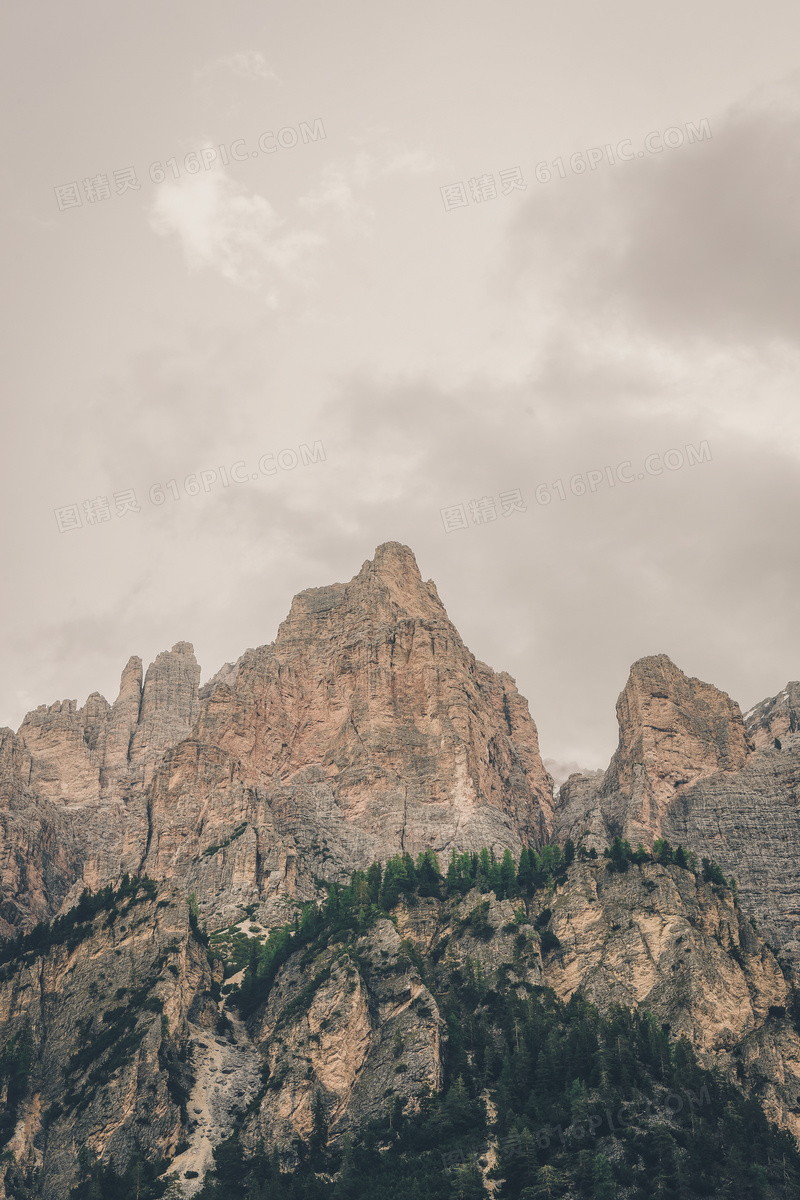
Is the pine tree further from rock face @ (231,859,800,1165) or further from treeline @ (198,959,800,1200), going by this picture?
rock face @ (231,859,800,1165)

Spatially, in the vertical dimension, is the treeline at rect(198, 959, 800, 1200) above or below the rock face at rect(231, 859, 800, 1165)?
below

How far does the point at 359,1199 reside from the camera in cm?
14912

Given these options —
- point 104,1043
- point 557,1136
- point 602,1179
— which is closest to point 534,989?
point 557,1136

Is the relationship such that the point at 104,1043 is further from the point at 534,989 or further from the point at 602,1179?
the point at 602,1179

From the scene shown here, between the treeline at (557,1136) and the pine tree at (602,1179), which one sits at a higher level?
the treeline at (557,1136)

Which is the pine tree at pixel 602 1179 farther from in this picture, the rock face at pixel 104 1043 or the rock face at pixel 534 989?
the rock face at pixel 104 1043

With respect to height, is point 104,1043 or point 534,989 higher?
point 534,989

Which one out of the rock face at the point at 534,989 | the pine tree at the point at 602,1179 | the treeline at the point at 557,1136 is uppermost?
the rock face at the point at 534,989

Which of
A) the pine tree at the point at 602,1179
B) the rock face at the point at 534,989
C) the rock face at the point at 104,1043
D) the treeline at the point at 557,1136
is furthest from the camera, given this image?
the rock face at the point at 534,989

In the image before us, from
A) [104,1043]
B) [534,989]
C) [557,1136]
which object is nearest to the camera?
[557,1136]

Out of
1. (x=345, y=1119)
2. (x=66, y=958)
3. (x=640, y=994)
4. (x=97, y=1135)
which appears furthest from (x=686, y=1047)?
(x=66, y=958)

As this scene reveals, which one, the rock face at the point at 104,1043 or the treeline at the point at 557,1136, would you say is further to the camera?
the rock face at the point at 104,1043

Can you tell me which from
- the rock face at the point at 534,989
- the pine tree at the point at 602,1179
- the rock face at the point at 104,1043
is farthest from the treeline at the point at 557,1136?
the rock face at the point at 104,1043

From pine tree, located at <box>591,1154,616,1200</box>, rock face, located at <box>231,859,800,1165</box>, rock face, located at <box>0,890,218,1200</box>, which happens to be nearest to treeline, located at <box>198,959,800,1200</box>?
pine tree, located at <box>591,1154,616,1200</box>
